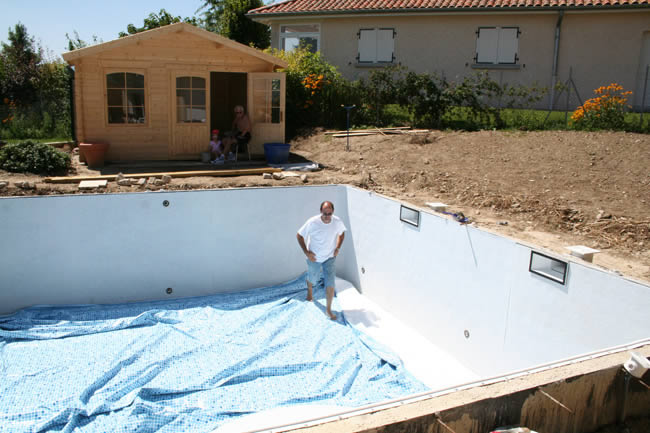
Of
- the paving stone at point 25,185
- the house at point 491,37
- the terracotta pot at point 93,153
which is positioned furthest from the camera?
the house at point 491,37

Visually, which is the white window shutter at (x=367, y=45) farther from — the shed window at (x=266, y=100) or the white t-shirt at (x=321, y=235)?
the white t-shirt at (x=321, y=235)

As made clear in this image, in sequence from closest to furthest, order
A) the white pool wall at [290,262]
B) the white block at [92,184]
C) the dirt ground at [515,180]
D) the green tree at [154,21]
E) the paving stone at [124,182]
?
1. the white pool wall at [290,262]
2. the dirt ground at [515,180]
3. the white block at [92,184]
4. the paving stone at [124,182]
5. the green tree at [154,21]

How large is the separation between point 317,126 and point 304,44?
4488mm

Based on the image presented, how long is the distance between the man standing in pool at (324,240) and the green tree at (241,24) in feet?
57.7

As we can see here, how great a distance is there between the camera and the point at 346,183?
10461mm

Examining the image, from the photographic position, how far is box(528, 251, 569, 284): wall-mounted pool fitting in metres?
5.42

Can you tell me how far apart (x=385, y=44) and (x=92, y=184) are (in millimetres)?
11766

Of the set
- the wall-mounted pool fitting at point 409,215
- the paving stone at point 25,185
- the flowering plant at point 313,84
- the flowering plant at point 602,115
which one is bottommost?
the wall-mounted pool fitting at point 409,215

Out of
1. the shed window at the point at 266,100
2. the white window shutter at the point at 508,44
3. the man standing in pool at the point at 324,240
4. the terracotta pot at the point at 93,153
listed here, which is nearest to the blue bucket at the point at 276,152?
the shed window at the point at 266,100

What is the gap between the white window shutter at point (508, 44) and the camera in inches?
671

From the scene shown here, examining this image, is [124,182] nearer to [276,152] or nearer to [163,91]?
[163,91]

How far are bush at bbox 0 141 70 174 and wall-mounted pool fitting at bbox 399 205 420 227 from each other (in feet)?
24.0

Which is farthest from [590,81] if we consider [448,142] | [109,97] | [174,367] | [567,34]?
[174,367]

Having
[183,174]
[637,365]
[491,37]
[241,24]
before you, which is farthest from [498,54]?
[637,365]
